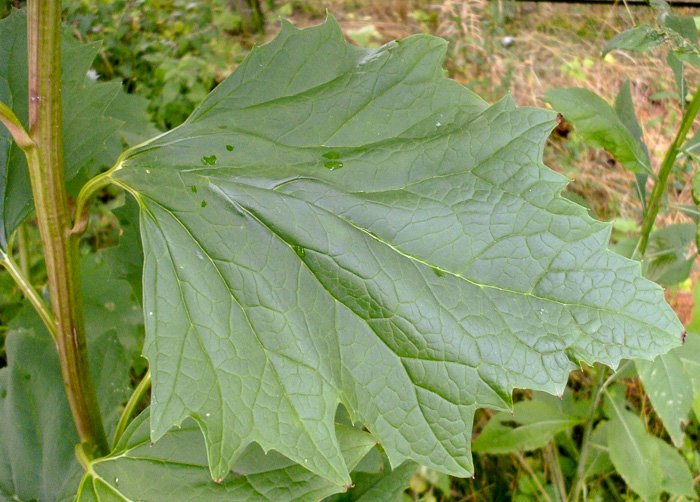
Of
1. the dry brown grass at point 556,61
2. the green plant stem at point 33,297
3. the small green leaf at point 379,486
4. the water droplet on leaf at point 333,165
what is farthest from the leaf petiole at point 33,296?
the dry brown grass at point 556,61

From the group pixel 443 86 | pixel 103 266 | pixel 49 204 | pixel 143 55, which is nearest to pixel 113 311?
pixel 103 266

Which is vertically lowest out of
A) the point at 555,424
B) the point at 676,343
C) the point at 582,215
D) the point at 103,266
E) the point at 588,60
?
→ the point at 555,424

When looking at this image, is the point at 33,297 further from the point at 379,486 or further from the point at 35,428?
the point at 379,486

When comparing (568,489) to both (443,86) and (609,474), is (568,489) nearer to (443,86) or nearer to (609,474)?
(609,474)

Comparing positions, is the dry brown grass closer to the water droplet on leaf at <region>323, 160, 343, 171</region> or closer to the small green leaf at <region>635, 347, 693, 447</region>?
the small green leaf at <region>635, 347, 693, 447</region>

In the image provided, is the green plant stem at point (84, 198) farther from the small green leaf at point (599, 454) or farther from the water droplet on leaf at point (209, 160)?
the small green leaf at point (599, 454)

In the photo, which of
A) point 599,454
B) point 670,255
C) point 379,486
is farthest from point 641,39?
point 599,454
